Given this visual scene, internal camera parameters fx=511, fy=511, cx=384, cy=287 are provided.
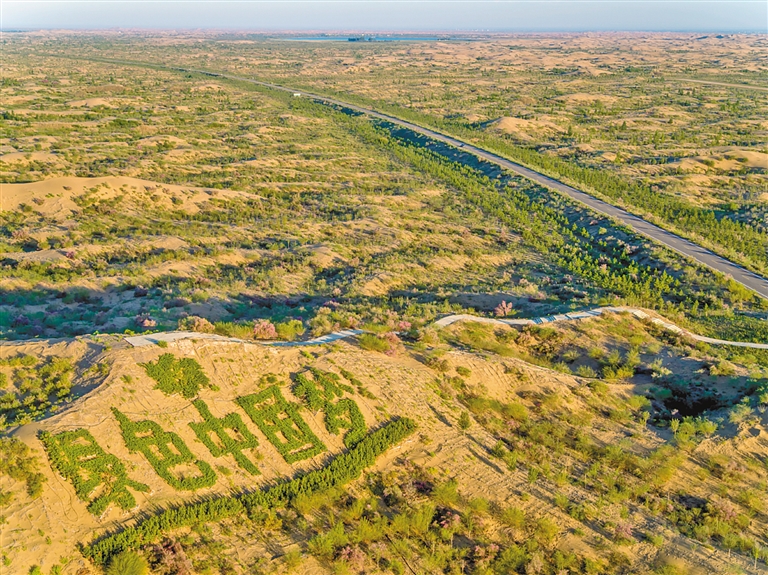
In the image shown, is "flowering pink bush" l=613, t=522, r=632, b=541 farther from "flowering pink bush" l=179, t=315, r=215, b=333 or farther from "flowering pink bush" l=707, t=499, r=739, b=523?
"flowering pink bush" l=179, t=315, r=215, b=333

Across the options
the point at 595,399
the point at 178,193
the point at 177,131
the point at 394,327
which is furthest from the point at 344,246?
the point at 177,131

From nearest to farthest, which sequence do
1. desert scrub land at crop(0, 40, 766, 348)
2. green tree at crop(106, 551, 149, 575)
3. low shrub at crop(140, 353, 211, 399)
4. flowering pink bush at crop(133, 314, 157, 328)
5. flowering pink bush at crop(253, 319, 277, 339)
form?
1. green tree at crop(106, 551, 149, 575)
2. low shrub at crop(140, 353, 211, 399)
3. flowering pink bush at crop(253, 319, 277, 339)
4. flowering pink bush at crop(133, 314, 157, 328)
5. desert scrub land at crop(0, 40, 766, 348)

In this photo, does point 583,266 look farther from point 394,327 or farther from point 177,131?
point 177,131

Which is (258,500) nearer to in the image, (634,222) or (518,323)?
(518,323)

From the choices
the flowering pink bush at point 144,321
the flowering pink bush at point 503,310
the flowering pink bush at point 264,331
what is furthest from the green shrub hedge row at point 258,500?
the flowering pink bush at point 503,310

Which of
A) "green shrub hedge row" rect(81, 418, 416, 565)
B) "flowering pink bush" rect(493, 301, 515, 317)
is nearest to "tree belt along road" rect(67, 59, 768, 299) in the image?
"flowering pink bush" rect(493, 301, 515, 317)

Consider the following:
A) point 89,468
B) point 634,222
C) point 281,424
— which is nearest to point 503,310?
point 281,424
